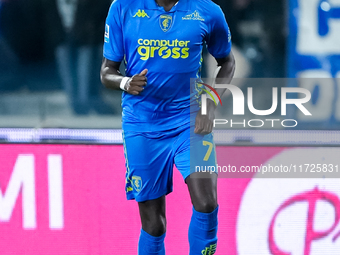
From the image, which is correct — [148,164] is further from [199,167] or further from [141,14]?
[141,14]

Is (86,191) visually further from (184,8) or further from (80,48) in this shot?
(184,8)

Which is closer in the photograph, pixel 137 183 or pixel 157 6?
pixel 157 6

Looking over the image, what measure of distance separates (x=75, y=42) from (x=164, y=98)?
35.2 inches

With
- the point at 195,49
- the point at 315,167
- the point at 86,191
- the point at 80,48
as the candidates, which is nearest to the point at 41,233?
the point at 86,191

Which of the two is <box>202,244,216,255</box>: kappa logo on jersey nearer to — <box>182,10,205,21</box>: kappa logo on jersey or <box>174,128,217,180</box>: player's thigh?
<box>174,128,217,180</box>: player's thigh

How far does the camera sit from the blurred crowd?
2.80 metres

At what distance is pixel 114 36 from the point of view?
2.35 metres

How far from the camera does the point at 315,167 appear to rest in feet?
9.38

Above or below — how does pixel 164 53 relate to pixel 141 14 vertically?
below

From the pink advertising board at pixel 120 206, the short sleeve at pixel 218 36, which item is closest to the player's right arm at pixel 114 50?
the short sleeve at pixel 218 36

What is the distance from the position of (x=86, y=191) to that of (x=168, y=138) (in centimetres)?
90

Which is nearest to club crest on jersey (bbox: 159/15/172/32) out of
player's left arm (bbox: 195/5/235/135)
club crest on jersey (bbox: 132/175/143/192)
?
player's left arm (bbox: 195/5/235/135)

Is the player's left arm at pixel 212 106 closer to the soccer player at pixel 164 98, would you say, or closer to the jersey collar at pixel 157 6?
the soccer player at pixel 164 98

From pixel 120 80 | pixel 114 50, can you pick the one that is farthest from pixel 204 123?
pixel 114 50
